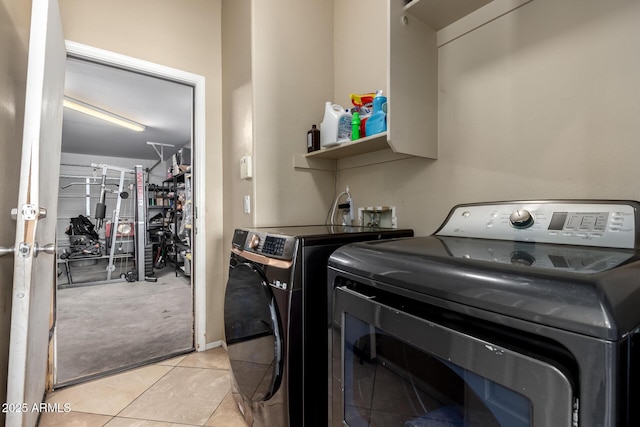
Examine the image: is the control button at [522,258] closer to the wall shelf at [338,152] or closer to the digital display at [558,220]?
the digital display at [558,220]

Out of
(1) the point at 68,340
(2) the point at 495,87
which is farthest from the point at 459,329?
(1) the point at 68,340

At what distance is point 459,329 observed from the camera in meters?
0.56

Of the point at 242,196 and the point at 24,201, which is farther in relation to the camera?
the point at 242,196

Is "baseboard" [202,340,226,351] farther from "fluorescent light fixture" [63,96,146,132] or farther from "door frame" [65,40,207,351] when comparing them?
"fluorescent light fixture" [63,96,146,132]

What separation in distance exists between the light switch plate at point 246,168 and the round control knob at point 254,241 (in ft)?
1.96

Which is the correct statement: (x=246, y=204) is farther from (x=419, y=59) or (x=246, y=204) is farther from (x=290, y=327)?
(x=419, y=59)

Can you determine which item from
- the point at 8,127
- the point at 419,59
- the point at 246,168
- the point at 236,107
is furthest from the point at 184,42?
the point at 419,59

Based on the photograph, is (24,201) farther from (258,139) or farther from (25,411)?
(258,139)

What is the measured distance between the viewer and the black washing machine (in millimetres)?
1063

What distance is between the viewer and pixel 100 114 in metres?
3.91

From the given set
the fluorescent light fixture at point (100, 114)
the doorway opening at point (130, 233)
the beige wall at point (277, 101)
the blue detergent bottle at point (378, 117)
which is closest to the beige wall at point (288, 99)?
the beige wall at point (277, 101)

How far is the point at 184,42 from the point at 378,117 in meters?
1.66

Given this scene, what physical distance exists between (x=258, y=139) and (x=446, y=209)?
3.82 ft

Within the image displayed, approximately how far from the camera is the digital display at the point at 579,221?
84 cm
